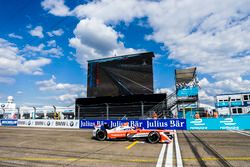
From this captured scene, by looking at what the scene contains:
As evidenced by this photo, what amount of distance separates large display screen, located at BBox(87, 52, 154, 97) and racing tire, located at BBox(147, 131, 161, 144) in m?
16.4

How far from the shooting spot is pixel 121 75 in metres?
28.3

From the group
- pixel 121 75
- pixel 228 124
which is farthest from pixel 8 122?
pixel 228 124

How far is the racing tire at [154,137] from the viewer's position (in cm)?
1014

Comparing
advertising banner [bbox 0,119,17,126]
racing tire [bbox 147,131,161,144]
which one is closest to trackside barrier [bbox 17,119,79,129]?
advertising banner [bbox 0,119,17,126]

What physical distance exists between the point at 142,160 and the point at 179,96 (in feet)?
65.4

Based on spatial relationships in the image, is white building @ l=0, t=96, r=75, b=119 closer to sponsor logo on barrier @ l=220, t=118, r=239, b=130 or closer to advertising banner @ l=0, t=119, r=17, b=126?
advertising banner @ l=0, t=119, r=17, b=126

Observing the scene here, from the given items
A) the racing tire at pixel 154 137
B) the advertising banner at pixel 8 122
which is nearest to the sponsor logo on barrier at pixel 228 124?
the racing tire at pixel 154 137

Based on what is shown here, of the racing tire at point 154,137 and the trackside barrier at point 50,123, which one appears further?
the trackside barrier at point 50,123

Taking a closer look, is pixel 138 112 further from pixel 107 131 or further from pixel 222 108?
pixel 222 108

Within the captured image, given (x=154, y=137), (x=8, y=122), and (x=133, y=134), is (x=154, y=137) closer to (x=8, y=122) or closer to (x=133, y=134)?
(x=133, y=134)

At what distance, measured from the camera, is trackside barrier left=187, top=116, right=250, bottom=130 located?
17031 millimetres

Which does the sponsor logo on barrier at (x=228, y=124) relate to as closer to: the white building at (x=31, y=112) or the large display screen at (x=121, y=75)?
the large display screen at (x=121, y=75)

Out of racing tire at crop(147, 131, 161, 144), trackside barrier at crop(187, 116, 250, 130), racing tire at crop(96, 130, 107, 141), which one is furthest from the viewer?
trackside barrier at crop(187, 116, 250, 130)

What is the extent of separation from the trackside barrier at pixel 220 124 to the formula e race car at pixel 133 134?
8.73m
